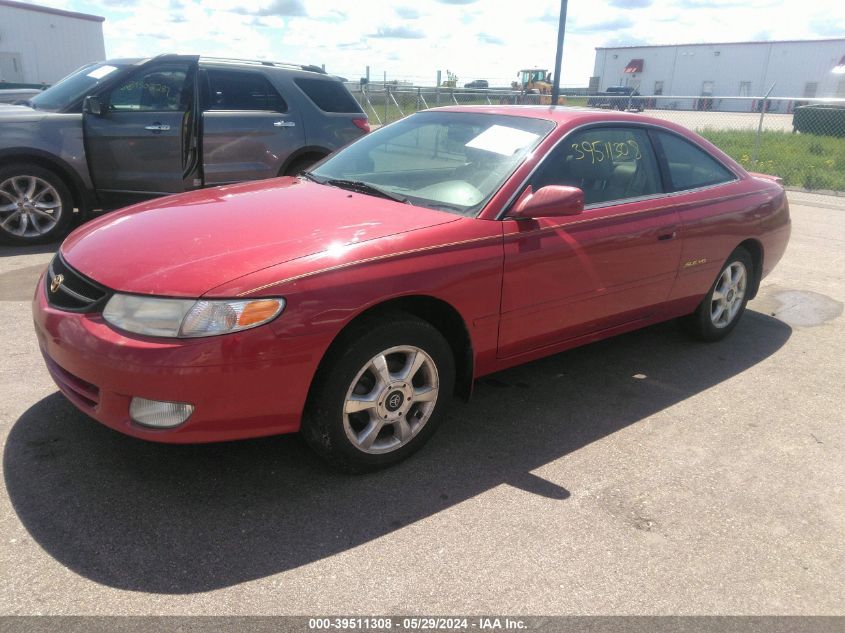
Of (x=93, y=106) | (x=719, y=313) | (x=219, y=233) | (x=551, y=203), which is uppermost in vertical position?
(x=93, y=106)

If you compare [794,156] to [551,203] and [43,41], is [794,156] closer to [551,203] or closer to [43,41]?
[551,203]

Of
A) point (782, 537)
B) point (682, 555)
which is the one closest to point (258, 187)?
point (682, 555)

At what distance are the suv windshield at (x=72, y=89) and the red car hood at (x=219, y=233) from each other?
4.07m

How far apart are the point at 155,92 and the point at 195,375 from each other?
5.35 m

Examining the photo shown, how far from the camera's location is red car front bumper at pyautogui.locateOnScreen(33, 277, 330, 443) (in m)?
2.45

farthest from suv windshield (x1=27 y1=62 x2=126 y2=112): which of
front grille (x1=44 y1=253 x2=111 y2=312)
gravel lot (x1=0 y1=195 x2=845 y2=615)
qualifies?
front grille (x1=44 y1=253 x2=111 y2=312)

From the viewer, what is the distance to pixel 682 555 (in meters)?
2.60

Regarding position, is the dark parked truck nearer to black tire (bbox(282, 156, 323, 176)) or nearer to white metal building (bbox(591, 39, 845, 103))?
black tire (bbox(282, 156, 323, 176))

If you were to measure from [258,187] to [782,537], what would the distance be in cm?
305

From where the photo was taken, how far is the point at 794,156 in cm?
1594

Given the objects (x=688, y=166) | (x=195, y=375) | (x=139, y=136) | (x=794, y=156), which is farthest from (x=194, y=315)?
(x=794, y=156)

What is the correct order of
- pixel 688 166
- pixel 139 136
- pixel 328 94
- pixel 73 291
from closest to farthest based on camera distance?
pixel 73 291 → pixel 688 166 → pixel 139 136 → pixel 328 94

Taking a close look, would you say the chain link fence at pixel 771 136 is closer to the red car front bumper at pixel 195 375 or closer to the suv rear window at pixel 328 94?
the suv rear window at pixel 328 94

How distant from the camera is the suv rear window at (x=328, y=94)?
7.54 meters
